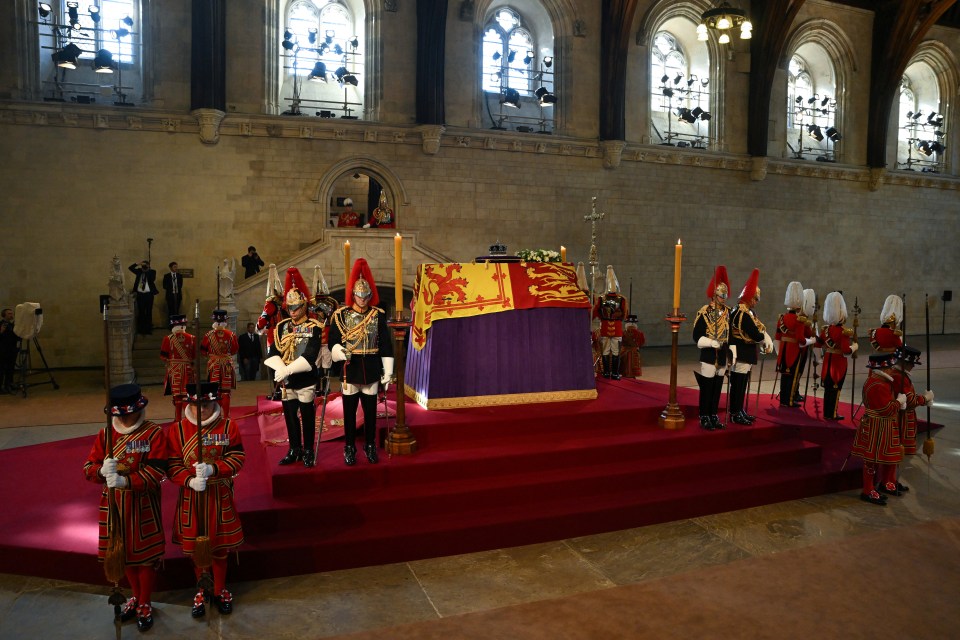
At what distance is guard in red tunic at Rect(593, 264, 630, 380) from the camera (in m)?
8.77

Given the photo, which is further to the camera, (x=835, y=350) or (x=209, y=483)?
(x=835, y=350)

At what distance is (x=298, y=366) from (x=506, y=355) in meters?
2.09

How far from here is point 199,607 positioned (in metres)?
3.78

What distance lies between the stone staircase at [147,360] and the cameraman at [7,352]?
1.74m

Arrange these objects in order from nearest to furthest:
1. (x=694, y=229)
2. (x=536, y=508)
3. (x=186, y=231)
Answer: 1. (x=536, y=508)
2. (x=186, y=231)
3. (x=694, y=229)

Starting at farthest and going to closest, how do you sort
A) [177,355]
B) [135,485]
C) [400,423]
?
[177,355]
[400,423]
[135,485]

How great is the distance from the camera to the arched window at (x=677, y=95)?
56.6ft

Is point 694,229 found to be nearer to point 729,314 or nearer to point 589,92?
point 589,92

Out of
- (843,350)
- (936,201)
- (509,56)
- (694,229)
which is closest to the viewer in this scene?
(843,350)

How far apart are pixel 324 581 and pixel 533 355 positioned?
3069 mm

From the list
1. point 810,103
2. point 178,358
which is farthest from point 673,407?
point 810,103

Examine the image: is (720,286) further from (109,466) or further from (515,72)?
(515,72)

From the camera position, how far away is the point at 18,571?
427 cm

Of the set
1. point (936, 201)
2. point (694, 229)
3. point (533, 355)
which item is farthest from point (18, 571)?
point (936, 201)
